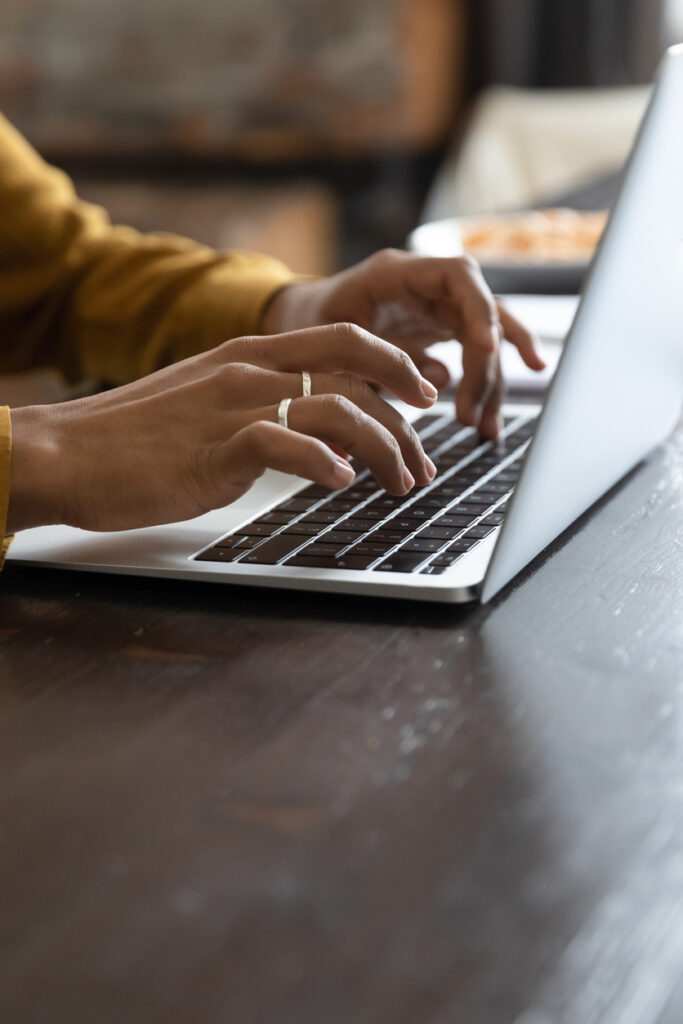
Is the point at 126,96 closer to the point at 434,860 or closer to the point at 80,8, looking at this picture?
the point at 80,8

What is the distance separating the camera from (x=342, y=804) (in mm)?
365

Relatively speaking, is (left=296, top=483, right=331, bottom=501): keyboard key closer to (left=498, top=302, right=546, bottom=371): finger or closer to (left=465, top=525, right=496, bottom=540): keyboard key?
(left=465, top=525, right=496, bottom=540): keyboard key

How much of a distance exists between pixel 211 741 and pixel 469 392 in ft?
1.28

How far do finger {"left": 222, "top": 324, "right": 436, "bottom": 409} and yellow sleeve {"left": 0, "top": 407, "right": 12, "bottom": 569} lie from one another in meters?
0.12

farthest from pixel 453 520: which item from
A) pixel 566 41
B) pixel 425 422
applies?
pixel 566 41

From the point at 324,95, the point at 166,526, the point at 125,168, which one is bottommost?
the point at 125,168

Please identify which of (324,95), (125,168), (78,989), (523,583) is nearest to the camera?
(78,989)

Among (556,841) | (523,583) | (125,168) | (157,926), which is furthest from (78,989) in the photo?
(125,168)

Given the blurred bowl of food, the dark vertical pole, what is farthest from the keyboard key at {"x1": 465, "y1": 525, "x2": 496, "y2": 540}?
the dark vertical pole

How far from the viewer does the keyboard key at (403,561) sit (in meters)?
0.53

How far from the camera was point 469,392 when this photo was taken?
748 millimetres

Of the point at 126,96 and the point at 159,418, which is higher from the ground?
the point at 159,418

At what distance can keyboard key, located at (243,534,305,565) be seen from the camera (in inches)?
21.5

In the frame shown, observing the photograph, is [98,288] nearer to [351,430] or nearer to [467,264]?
[467,264]
